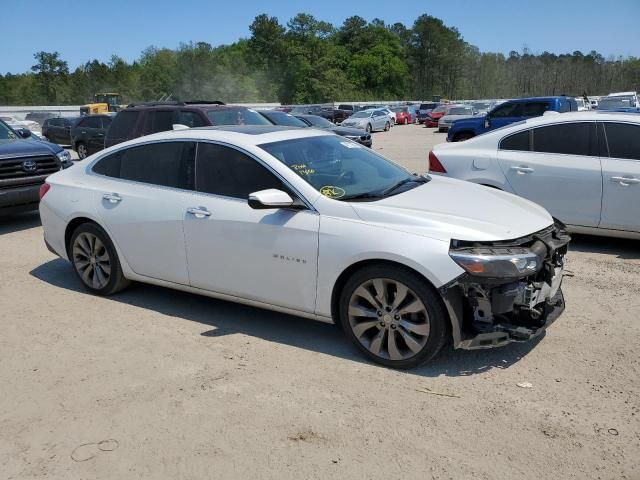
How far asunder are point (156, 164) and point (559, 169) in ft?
14.4

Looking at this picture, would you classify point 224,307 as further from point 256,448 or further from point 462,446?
point 462,446

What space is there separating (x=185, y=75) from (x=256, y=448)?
87.1 meters

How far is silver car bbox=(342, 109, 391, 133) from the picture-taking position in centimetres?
3297

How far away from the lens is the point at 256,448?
121 inches

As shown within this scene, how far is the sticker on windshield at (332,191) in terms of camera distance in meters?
4.22

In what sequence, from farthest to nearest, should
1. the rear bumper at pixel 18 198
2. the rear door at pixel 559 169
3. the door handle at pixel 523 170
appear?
the rear bumper at pixel 18 198 < the door handle at pixel 523 170 < the rear door at pixel 559 169

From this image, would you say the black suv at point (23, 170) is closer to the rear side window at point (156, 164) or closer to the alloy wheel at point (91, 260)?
the alloy wheel at point (91, 260)

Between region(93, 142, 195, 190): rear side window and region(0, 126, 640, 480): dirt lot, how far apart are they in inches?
44.8

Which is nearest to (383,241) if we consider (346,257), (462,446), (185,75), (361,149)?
(346,257)

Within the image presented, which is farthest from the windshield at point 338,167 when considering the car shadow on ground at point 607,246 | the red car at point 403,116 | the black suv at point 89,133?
the red car at point 403,116

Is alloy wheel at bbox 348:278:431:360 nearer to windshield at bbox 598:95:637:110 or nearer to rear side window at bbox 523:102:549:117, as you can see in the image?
rear side window at bbox 523:102:549:117

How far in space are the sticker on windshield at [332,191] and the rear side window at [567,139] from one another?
365cm

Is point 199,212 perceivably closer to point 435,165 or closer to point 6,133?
point 435,165

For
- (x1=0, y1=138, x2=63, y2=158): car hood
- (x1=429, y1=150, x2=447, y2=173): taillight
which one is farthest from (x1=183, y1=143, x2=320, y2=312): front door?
(x1=0, y1=138, x2=63, y2=158): car hood
